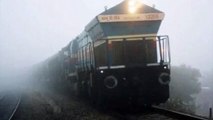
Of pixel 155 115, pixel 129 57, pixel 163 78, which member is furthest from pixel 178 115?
pixel 129 57

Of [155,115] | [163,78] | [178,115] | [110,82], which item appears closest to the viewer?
Result: [178,115]

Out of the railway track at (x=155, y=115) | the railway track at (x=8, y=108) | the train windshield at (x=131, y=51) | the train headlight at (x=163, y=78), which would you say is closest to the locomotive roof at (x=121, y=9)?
the train windshield at (x=131, y=51)

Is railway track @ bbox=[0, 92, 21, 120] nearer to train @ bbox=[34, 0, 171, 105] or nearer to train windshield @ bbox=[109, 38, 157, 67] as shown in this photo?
train @ bbox=[34, 0, 171, 105]

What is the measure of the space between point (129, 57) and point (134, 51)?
12.6 inches

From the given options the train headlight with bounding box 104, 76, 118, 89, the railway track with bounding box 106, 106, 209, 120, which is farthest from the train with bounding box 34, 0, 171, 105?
the railway track with bounding box 106, 106, 209, 120

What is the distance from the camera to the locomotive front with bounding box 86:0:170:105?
15.2 m

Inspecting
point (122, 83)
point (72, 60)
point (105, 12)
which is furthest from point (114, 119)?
point (72, 60)

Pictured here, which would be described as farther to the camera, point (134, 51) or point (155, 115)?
point (134, 51)

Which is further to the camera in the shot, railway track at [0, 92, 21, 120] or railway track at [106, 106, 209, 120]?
railway track at [0, 92, 21, 120]

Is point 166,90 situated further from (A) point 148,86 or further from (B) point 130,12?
(B) point 130,12

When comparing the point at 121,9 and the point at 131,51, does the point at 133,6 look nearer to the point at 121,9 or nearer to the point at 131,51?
the point at 121,9

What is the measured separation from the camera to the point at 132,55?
15.9m

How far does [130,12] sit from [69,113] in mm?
4721

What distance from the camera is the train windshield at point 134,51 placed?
15773mm
